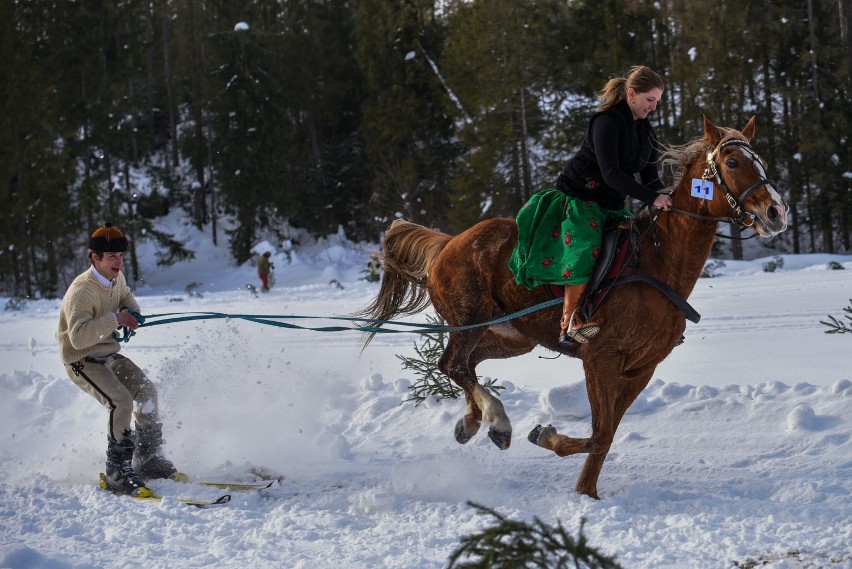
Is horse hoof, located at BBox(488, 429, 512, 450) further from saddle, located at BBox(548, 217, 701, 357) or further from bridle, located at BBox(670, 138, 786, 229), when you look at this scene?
bridle, located at BBox(670, 138, 786, 229)

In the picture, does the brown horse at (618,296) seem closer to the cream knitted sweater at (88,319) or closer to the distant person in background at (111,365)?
the distant person in background at (111,365)

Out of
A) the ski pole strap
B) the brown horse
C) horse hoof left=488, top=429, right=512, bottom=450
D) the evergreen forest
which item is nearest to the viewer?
the brown horse

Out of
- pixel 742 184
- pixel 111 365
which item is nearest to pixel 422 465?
pixel 111 365

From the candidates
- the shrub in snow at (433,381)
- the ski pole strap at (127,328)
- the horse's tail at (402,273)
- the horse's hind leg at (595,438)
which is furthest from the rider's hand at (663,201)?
the ski pole strap at (127,328)

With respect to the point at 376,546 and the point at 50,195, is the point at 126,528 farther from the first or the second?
the point at 50,195

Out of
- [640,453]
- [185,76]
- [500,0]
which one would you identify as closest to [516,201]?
[500,0]

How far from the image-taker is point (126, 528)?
4859mm

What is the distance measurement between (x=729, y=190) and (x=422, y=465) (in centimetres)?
257

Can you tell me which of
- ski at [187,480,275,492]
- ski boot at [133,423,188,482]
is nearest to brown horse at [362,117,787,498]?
ski at [187,480,275,492]

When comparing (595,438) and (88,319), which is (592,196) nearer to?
(595,438)

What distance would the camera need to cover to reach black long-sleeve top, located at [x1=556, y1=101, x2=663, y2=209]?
5.15 m

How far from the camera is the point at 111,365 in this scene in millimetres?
6320

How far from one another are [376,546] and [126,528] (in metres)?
1.48

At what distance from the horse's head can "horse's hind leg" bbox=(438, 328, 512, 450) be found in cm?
185
